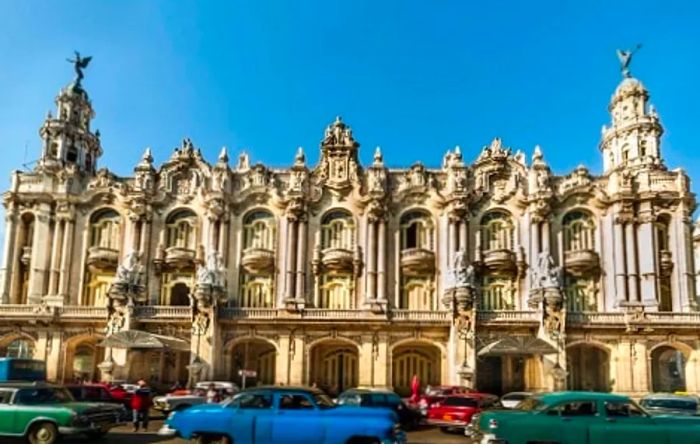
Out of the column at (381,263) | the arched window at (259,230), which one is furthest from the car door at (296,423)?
the arched window at (259,230)

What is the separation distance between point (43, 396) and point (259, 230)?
25989 millimetres

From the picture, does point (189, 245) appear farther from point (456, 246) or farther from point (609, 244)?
point (609, 244)

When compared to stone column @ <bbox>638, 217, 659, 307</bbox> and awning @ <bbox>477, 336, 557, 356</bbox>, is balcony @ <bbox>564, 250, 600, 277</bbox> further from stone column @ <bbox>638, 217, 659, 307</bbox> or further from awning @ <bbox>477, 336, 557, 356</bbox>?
awning @ <bbox>477, 336, 557, 356</bbox>

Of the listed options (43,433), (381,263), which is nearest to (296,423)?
(43,433)

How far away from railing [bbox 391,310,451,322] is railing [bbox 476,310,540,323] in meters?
1.97

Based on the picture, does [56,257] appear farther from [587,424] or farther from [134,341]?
[587,424]

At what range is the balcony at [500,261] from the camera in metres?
41.6

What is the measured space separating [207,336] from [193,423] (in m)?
21.8

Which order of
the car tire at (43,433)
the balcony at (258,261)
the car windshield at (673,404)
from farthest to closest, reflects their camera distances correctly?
the balcony at (258,261), the car windshield at (673,404), the car tire at (43,433)

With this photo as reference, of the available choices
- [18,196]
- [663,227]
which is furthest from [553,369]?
[18,196]

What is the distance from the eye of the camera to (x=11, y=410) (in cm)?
1752

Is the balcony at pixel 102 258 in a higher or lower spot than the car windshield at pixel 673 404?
higher

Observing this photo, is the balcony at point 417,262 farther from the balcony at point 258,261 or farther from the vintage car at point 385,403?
the vintage car at point 385,403

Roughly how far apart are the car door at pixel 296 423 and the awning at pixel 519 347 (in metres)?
20.6
